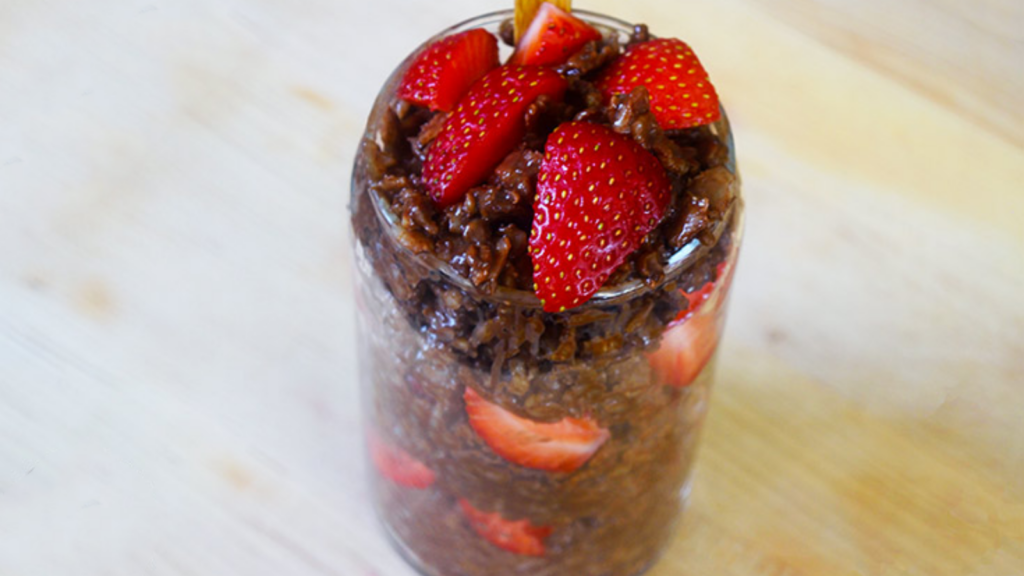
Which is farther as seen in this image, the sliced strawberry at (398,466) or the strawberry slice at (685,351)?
the sliced strawberry at (398,466)

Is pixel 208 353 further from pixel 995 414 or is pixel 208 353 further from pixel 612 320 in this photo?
pixel 995 414

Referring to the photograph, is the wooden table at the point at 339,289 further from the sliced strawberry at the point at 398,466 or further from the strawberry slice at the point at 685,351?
the strawberry slice at the point at 685,351

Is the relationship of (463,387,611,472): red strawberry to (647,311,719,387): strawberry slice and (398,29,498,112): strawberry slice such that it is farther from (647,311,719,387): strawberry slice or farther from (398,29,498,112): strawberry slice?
(398,29,498,112): strawberry slice

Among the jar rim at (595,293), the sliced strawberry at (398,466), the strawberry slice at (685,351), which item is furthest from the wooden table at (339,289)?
the jar rim at (595,293)

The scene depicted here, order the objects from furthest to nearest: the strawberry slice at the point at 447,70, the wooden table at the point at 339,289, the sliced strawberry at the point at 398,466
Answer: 1. the wooden table at the point at 339,289
2. the sliced strawberry at the point at 398,466
3. the strawberry slice at the point at 447,70

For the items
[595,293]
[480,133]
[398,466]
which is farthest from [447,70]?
[398,466]

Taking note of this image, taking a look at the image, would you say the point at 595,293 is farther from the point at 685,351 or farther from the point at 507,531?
the point at 507,531
